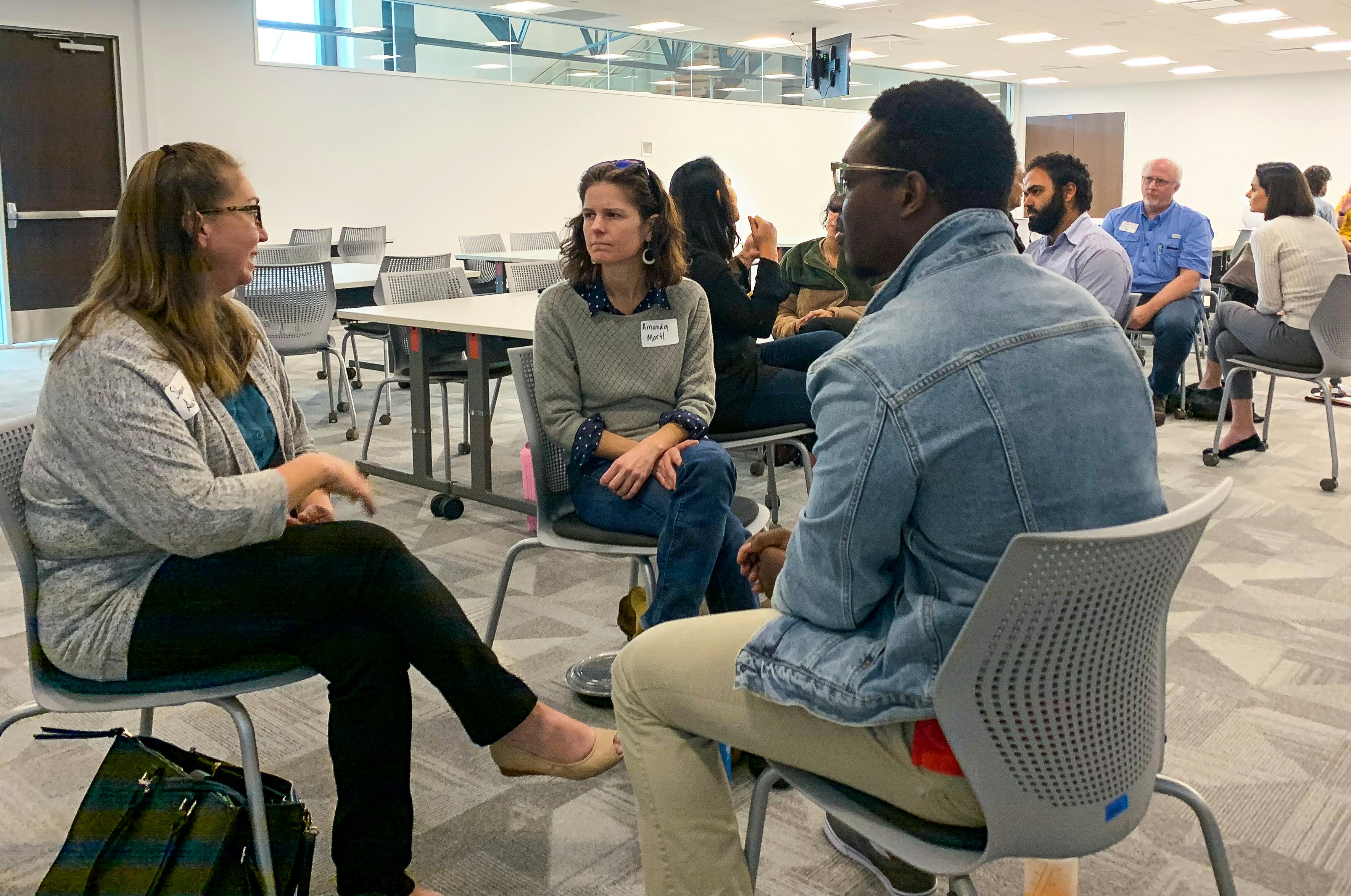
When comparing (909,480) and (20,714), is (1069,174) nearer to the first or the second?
(909,480)

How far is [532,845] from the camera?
181 centimetres

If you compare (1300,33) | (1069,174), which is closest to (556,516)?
(1069,174)

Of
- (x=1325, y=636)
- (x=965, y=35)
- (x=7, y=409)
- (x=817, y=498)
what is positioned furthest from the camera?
(x=965, y=35)

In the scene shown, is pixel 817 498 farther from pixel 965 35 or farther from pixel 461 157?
pixel 965 35

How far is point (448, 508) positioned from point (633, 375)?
164 centimetres

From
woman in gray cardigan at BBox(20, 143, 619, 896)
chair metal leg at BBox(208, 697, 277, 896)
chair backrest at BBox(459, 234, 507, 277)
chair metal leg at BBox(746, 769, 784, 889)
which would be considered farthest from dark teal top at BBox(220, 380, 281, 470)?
chair backrest at BBox(459, 234, 507, 277)

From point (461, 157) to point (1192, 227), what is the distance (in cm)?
748

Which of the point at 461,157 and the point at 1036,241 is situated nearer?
the point at 1036,241

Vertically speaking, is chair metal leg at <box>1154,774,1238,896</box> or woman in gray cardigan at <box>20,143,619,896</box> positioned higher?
woman in gray cardigan at <box>20,143,619,896</box>

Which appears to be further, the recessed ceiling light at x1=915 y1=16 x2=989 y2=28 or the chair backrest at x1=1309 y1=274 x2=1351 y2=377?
the recessed ceiling light at x1=915 y1=16 x2=989 y2=28

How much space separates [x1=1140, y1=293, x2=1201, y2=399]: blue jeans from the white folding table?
3067 mm

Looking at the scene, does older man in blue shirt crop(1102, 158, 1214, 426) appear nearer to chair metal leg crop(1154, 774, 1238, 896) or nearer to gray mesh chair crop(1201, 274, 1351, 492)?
→ gray mesh chair crop(1201, 274, 1351, 492)

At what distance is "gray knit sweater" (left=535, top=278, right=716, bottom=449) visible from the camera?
7.34 ft

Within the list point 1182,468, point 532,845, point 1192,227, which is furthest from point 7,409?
point 1192,227
